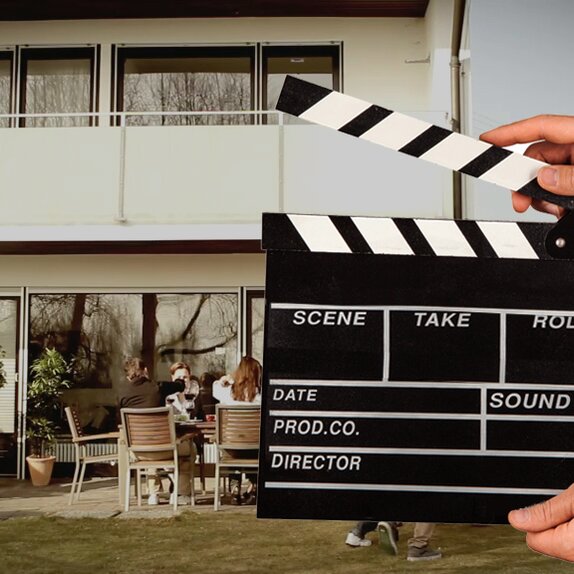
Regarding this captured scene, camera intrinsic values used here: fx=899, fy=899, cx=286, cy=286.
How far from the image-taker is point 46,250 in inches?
462

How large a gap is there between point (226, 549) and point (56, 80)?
24.1ft

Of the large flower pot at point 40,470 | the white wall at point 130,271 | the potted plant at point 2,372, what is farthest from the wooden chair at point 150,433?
the white wall at point 130,271

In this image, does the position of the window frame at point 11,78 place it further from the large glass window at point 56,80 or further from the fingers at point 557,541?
the fingers at point 557,541

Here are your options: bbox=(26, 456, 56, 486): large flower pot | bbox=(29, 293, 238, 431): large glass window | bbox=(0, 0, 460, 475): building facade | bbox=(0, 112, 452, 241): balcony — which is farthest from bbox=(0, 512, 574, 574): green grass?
bbox=(0, 0, 460, 475): building facade

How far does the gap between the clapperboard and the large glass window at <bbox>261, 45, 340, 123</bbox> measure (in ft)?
33.9

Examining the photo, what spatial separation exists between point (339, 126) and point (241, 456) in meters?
7.35

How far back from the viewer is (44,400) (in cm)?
1161

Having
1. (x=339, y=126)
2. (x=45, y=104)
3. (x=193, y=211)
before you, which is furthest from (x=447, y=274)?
(x=45, y=104)

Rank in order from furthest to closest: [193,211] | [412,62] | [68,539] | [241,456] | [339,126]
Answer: [412,62]
[193,211]
[241,456]
[68,539]
[339,126]

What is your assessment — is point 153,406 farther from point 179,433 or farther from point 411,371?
point 411,371

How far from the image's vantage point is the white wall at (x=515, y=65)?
739 centimetres

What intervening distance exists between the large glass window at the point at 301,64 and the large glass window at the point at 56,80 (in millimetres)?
2335

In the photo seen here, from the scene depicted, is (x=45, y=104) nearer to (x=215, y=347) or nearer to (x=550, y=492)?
(x=215, y=347)

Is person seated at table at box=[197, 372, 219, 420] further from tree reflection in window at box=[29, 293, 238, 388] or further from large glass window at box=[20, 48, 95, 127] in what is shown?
large glass window at box=[20, 48, 95, 127]
